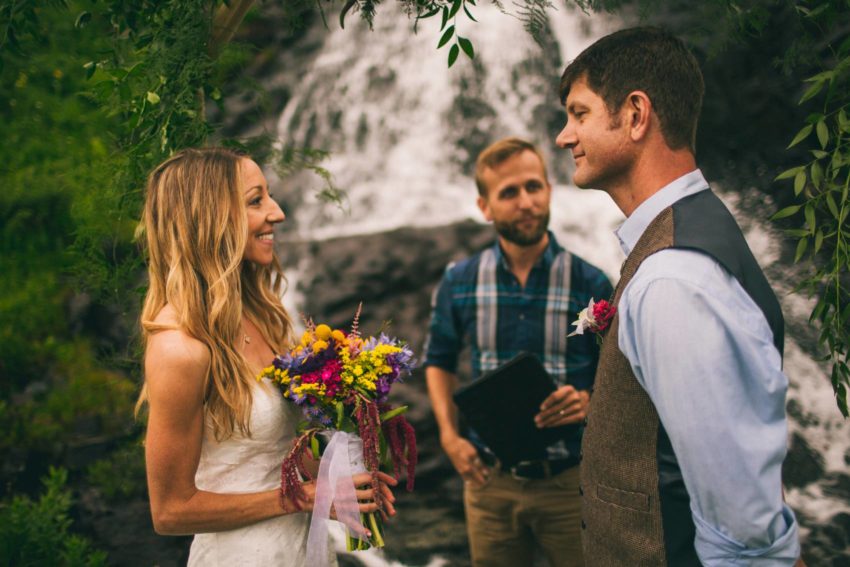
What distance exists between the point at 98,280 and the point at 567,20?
648 cm

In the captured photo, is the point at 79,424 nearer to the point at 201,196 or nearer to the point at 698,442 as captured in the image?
the point at 201,196

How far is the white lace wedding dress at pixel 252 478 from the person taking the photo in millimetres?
2598

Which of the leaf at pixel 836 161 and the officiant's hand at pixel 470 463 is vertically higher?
the leaf at pixel 836 161

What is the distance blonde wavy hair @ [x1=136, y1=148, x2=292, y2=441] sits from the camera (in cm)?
251

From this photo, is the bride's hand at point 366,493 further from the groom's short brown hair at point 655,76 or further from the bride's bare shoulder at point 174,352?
the groom's short brown hair at point 655,76

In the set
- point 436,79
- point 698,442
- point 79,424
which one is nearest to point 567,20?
point 436,79

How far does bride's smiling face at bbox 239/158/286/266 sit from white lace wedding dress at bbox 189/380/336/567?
48 centimetres

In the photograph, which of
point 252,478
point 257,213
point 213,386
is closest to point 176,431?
point 213,386

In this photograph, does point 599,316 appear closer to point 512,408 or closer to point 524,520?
point 512,408

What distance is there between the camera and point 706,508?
1.74 meters

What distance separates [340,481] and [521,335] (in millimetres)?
1628

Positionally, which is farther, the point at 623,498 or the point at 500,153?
the point at 500,153

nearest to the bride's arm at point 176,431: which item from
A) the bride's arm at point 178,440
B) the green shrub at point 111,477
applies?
the bride's arm at point 178,440

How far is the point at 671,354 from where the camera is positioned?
1.72 meters
